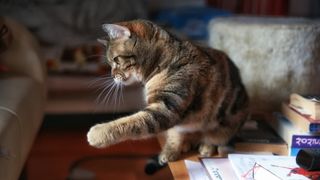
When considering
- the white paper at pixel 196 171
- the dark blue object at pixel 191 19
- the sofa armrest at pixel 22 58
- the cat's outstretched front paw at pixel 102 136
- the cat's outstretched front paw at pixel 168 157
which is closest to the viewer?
the cat's outstretched front paw at pixel 102 136

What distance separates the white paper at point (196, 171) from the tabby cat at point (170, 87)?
0.18ft

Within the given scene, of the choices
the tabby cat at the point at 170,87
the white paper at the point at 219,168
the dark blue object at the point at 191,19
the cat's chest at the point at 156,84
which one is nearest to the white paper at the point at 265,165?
the white paper at the point at 219,168

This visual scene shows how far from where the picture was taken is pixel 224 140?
1.18m

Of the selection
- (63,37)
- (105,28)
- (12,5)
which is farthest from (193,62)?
(12,5)

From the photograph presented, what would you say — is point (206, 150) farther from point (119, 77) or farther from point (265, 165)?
point (119, 77)

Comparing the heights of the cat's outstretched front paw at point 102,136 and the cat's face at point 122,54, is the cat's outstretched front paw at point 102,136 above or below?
below

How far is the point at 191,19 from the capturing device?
7.25 ft

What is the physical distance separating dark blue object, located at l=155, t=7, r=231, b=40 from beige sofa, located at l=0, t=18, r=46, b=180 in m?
0.81

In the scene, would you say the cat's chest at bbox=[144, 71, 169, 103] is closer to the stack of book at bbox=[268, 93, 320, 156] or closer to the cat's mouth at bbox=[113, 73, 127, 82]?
the cat's mouth at bbox=[113, 73, 127, 82]

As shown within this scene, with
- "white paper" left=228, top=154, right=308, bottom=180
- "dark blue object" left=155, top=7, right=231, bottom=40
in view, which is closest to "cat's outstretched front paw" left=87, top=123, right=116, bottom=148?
"white paper" left=228, top=154, right=308, bottom=180

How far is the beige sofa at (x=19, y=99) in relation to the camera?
986 millimetres

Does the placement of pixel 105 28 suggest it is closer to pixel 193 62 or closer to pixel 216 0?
pixel 193 62

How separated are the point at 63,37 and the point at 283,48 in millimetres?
1046

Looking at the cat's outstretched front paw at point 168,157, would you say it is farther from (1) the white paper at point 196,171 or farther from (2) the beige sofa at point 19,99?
(2) the beige sofa at point 19,99
